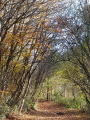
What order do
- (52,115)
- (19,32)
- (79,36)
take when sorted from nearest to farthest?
(19,32), (79,36), (52,115)

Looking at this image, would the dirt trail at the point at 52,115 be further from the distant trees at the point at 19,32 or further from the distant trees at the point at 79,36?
the distant trees at the point at 79,36

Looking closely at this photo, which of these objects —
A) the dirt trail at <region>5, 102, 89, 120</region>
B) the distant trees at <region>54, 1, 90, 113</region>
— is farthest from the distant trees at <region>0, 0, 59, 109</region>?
the dirt trail at <region>5, 102, 89, 120</region>

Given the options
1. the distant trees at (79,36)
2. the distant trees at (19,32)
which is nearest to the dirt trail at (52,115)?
the distant trees at (19,32)

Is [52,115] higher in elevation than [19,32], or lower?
lower

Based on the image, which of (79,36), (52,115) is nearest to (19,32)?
(79,36)

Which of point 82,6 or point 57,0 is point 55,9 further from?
point 82,6

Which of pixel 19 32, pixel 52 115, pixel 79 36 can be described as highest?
pixel 19 32

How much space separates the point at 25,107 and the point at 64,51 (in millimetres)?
6419

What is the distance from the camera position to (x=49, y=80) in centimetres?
2116

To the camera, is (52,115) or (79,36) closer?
(79,36)

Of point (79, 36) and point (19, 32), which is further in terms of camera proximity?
point (79, 36)

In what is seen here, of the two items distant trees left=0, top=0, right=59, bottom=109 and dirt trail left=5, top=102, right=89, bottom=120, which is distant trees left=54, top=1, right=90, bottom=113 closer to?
distant trees left=0, top=0, right=59, bottom=109

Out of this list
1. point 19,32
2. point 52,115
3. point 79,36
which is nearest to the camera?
point 19,32

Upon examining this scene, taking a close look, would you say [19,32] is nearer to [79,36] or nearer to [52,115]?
[79,36]
